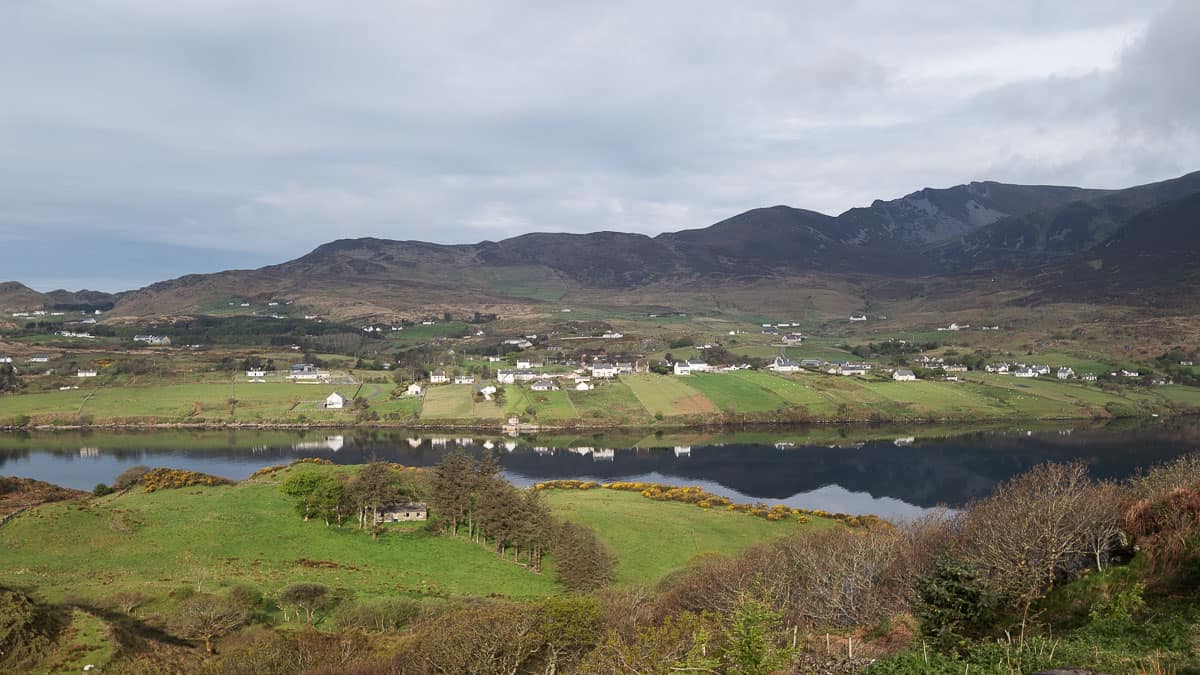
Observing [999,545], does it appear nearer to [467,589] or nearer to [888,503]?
[467,589]

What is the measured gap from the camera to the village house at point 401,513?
120 feet

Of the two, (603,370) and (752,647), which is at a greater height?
(752,647)

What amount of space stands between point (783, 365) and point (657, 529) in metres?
82.1

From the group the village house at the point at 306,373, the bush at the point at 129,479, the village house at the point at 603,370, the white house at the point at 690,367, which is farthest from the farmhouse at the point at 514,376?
the bush at the point at 129,479

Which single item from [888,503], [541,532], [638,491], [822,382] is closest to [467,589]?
[541,532]

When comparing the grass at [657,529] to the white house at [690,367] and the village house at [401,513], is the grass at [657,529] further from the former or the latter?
the white house at [690,367]

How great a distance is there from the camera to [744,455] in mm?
70312

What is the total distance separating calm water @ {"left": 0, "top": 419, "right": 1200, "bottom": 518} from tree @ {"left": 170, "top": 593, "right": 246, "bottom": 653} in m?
36.2

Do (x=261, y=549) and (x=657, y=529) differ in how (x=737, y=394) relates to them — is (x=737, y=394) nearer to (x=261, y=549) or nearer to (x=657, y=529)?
(x=657, y=529)

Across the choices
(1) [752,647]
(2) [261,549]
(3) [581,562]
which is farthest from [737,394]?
(1) [752,647]

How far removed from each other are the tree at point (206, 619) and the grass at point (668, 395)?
69165mm

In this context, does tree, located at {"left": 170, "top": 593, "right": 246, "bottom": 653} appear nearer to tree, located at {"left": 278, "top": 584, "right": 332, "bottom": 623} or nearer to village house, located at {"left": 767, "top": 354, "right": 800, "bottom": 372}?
tree, located at {"left": 278, "top": 584, "right": 332, "bottom": 623}

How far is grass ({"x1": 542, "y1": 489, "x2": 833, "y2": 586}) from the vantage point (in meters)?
32.1

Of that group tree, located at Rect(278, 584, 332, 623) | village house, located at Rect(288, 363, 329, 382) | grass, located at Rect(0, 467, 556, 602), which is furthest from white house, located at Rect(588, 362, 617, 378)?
tree, located at Rect(278, 584, 332, 623)
